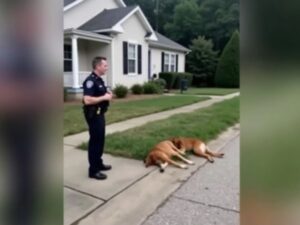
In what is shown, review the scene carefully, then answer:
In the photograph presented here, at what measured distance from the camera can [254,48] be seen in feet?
2.98

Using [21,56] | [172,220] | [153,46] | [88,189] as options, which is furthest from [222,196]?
[153,46]

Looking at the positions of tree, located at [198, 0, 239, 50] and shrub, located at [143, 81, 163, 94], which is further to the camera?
tree, located at [198, 0, 239, 50]

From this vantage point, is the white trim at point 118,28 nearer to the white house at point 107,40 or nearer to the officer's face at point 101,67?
the white house at point 107,40

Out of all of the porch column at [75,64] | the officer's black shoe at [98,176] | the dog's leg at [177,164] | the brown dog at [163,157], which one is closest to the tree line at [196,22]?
the porch column at [75,64]

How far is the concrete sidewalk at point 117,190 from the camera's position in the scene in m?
3.37

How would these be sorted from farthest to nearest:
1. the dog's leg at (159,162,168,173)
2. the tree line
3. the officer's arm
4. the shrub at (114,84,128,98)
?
1. the tree line
2. the shrub at (114,84,128,98)
3. the dog's leg at (159,162,168,173)
4. the officer's arm

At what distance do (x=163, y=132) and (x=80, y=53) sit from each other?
11.2 metres

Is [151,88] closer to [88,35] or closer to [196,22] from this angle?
[88,35]

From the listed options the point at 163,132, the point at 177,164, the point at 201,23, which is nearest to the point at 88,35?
the point at 163,132

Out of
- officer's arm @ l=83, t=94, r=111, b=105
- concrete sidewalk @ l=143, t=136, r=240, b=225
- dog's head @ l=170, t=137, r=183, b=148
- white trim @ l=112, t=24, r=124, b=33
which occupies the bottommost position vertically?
concrete sidewalk @ l=143, t=136, r=240, b=225

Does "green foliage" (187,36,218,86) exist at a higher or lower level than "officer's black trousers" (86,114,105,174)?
higher

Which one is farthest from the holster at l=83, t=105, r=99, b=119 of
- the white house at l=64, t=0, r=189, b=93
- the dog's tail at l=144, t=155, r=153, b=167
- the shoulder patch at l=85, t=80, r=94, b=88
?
the white house at l=64, t=0, r=189, b=93

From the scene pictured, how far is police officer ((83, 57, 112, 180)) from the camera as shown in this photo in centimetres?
430

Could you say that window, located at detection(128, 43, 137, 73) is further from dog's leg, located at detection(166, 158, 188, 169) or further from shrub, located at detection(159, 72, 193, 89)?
dog's leg, located at detection(166, 158, 188, 169)
